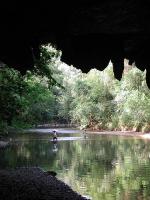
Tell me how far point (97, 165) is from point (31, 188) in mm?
11674

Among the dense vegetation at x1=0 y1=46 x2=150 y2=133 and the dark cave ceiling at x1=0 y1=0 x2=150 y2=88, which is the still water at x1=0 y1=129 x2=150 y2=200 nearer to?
the dense vegetation at x1=0 y1=46 x2=150 y2=133

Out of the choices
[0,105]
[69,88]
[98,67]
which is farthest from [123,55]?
[69,88]

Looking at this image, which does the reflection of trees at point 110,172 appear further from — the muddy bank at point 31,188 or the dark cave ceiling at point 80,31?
the dark cave ceiling at point 80,31

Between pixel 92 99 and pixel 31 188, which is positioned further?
pixel 92 99

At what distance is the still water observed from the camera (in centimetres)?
1834

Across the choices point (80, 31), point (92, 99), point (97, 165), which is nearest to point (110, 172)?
point (97, 165)

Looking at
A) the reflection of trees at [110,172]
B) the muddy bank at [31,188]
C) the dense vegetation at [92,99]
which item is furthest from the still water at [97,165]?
the dense vegetation at [92,99]

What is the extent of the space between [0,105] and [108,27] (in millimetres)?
16769

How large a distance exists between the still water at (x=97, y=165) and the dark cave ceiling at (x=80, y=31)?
10.3m

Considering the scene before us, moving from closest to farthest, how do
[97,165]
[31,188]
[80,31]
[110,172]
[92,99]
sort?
[80,31] < [31,188] < [110,172] < [97,165] < [92,99]

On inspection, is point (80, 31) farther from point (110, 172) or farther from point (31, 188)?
point (110, 172)

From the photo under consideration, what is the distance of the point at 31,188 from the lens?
50.1ft

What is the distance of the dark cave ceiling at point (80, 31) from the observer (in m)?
5.71

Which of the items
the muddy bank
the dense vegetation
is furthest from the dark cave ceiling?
the dense vegetation
